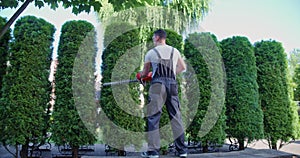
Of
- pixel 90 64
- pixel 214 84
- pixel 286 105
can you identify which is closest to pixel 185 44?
pixel 214 84

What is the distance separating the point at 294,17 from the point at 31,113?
648cm

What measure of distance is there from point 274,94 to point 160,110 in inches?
145

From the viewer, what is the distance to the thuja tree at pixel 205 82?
4.66m

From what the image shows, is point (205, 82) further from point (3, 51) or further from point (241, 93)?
point (3, 51)

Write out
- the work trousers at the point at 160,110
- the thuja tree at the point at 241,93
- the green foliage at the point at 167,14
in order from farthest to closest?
the green foliage at the point at 167,14 < the thuja tree at the point at 241,93 < the work trousers at the point at 160,110

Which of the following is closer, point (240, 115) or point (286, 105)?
point (240, 115)

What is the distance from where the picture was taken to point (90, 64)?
4.30 m

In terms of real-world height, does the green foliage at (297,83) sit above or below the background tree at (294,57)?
below

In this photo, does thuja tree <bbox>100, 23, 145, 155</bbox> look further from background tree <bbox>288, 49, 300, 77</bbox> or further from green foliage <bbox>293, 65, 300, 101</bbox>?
background tree <bbox>288, 49, 300, 77</bbox>

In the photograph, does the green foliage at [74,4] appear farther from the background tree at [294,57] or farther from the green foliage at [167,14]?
the background tree at [294,57]

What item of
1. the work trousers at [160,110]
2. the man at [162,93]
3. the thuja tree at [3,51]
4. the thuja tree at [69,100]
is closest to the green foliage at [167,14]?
the thuja tree at [69,100]

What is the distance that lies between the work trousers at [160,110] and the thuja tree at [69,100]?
1554 mm

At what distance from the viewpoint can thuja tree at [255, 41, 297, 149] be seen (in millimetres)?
5492

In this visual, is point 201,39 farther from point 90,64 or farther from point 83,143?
point 83,143
